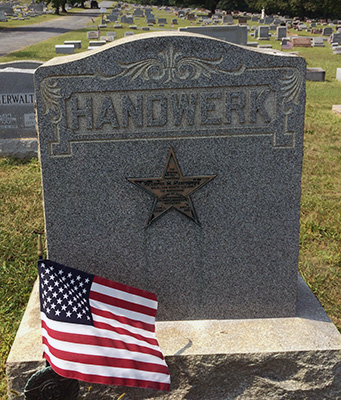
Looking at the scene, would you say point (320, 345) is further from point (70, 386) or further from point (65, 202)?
point (65, 202)

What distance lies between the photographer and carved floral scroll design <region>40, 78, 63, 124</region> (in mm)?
2557

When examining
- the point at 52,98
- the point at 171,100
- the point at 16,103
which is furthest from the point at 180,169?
the point at 16,103

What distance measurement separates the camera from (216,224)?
112 inches

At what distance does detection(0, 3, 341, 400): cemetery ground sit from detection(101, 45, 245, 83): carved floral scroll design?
201 cm

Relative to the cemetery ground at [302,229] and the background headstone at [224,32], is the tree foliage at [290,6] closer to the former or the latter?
the background headstone at [224,32]

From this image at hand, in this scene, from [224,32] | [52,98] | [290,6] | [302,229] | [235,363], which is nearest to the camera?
[52,98]

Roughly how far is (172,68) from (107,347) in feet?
4.84

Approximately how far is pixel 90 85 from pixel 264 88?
35.7 inches

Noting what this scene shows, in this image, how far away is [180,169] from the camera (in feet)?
8.99

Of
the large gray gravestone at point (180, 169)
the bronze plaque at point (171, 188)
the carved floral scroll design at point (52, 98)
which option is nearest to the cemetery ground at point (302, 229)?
the large gray gravestone at point (180, 169)

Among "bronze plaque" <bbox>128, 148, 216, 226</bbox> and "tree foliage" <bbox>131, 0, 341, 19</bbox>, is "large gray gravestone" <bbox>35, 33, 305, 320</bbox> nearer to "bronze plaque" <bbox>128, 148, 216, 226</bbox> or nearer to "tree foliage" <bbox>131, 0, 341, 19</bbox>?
"bronze plaque" <bbox>128, 148, 216, 226</bbox>

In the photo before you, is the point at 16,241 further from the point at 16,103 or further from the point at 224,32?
the point at 224,32

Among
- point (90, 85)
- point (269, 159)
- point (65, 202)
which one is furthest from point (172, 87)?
point (65, 202)

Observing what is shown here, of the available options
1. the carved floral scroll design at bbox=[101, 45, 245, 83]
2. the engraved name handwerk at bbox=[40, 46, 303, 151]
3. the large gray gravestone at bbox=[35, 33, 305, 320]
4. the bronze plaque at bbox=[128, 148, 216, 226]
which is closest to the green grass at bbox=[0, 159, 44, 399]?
the large gray gravestone at bbox=[35, 33, 305, 320]
